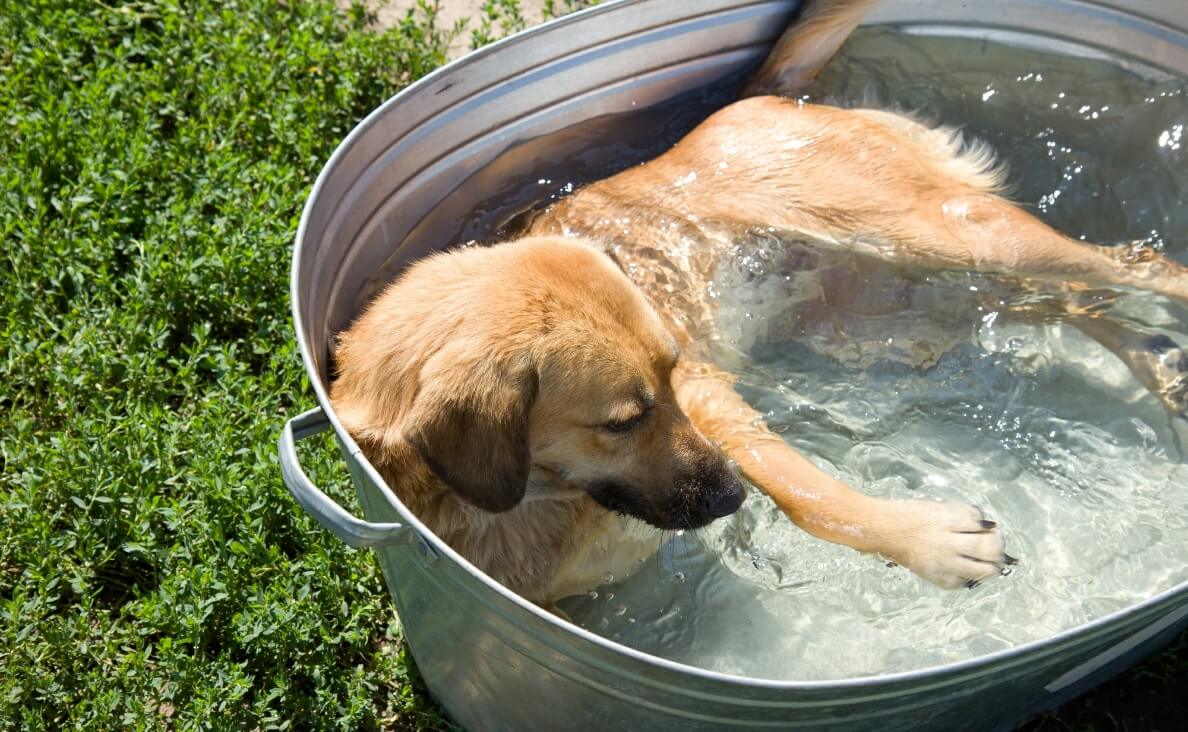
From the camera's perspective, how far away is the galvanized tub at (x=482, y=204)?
2408 mm

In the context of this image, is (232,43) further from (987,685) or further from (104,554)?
(987,685)

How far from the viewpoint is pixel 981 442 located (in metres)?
4.30

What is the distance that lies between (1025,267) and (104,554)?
10.9 ft

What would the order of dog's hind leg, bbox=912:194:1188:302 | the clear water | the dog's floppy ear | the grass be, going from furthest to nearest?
dog's hind leg, bbox=912:194:1188:302
the clear water
the grass
the dog's floppy ear

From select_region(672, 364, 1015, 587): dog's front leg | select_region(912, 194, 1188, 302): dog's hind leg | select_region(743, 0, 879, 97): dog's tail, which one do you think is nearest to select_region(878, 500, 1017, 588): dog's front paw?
select_region(672, 364, 1015, 587): dog's front leg

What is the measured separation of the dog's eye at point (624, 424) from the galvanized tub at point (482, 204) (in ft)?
2.09

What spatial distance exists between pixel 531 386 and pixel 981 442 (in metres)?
2.21

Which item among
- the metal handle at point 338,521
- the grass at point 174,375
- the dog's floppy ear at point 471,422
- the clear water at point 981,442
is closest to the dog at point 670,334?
the dog's floppy ear at point 471,422

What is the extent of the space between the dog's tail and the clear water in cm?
23

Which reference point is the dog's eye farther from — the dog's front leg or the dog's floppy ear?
the dog's front leg

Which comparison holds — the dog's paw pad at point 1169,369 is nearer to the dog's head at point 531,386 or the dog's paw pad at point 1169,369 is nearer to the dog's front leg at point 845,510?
the dog's front leg at point 845,510

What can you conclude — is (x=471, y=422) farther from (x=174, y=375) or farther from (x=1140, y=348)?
(x=1140, y=348)

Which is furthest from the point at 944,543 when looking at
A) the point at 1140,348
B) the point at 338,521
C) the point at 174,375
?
the point at 174,375

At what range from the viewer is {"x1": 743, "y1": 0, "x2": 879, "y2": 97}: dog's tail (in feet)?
13.9
